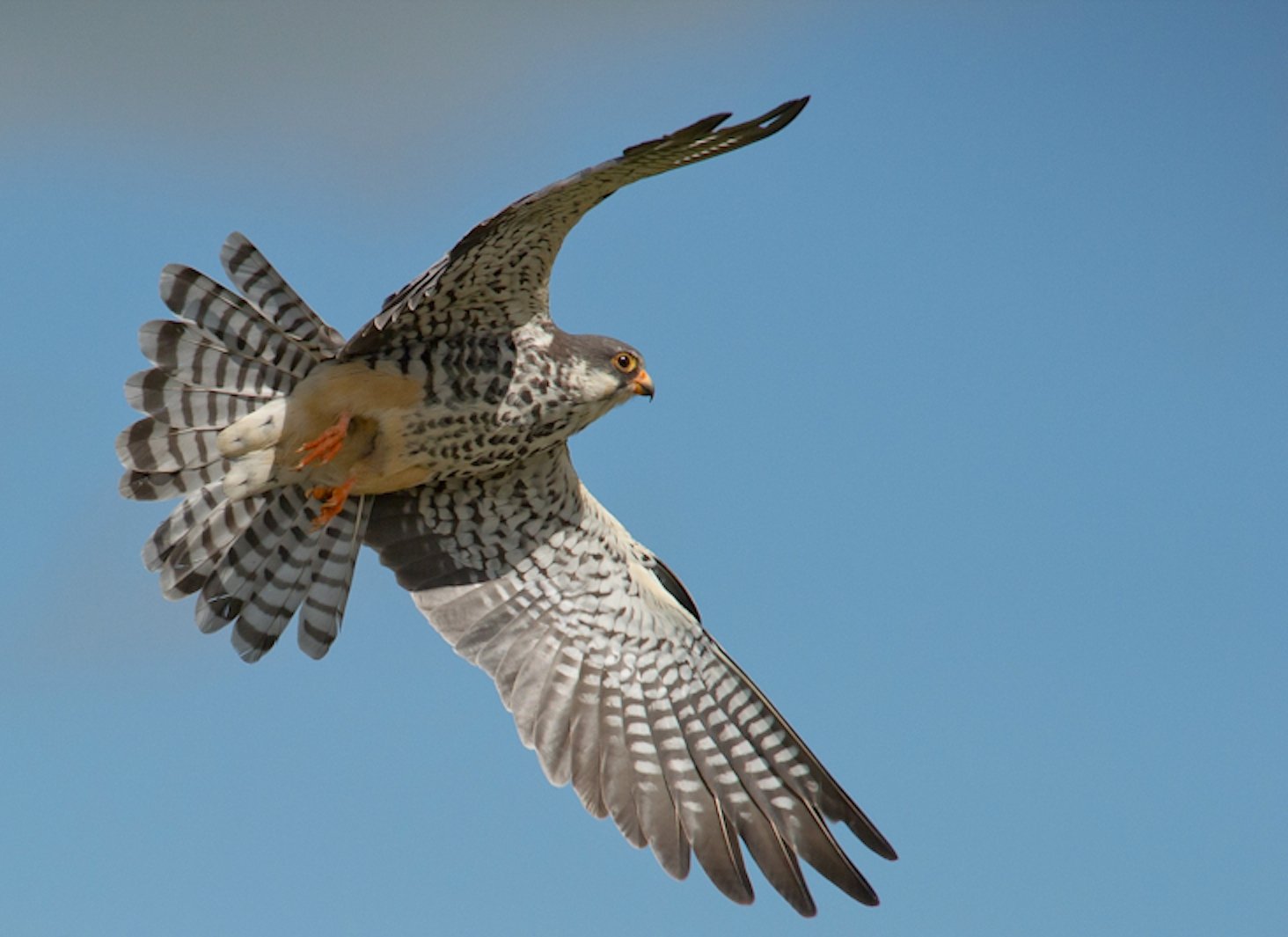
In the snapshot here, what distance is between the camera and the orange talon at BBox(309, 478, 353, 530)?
8047 millimetres

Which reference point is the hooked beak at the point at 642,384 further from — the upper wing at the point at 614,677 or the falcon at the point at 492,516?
the upper wing at the point at 614,677

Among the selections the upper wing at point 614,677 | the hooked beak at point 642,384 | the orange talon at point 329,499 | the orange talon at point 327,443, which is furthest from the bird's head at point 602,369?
the orange talon at point 329,499

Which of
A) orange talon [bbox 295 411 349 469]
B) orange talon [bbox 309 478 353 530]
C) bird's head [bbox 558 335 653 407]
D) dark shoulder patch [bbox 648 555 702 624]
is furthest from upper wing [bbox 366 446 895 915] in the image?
orange talon [bbox 295 411 349 469]

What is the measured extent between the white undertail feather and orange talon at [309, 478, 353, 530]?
0.24ft

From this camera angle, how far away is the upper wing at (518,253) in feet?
21.6

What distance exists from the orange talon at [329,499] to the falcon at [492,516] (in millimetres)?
11

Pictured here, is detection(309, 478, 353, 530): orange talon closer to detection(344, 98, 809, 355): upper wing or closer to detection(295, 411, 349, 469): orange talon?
detection(295, 411, 349, 469): orange talon

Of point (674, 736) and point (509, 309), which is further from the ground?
point (509, 309)

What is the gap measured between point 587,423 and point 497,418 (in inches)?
21.5

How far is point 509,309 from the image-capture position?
7.68 meters

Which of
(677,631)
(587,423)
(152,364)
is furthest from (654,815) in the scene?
(152,364)

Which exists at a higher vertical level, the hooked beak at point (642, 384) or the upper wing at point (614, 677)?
the hooked beak at point (642, 384)

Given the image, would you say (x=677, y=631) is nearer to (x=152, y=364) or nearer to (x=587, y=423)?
(x=587, y=423)

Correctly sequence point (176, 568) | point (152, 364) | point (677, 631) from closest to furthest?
point (152, 364) < point (176, 568) < point (677, 631)
